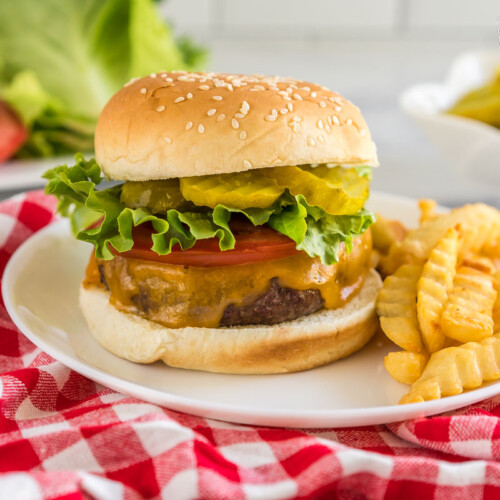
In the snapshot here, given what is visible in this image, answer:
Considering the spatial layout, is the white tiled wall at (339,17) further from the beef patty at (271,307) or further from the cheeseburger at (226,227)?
the beef patty at (271,307)

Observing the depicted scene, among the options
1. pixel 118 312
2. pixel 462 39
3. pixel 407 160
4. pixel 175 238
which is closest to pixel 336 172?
pixel 175 238

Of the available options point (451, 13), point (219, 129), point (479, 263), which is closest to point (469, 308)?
point (479, 263)

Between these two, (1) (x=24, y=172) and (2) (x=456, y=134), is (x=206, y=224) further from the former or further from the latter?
(1) (x=24, y=172)

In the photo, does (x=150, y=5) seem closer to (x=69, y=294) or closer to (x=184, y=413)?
(x=69, y=294)

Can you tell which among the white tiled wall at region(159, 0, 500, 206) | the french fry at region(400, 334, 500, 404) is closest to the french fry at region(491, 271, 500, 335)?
the french fry at region(400, 334, 500, 404)

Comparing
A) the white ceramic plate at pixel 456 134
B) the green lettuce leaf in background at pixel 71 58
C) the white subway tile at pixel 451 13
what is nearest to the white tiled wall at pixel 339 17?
the white subway tile at pixel 451 13
